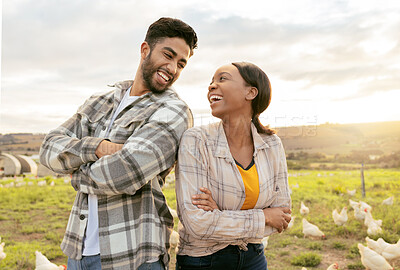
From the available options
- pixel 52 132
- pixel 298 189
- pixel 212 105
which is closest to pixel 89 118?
pixel 52 132

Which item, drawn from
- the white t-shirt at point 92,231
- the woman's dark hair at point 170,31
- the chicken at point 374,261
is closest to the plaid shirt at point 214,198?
the white t-shirt at point 92,231

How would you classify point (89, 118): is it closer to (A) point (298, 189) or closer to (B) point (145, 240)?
(B) point (145, 240)

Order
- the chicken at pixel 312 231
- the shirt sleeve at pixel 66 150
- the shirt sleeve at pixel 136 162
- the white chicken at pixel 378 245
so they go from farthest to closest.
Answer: the chicken at pixel 312 231 < the white chicken at pixel 378 245 < the shirt sleeve at pixel 66 150 < the shirt sleeve at pixel 136 162

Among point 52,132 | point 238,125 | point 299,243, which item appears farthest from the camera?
point 299,243

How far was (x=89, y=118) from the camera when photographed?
2141 millimetres

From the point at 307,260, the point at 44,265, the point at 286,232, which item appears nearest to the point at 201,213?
the point at 44,265

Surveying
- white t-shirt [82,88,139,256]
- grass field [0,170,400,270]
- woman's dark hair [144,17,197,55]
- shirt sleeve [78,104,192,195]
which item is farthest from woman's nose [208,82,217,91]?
grass field [0,170,400,270]

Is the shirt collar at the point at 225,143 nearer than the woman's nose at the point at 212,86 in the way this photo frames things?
Yes

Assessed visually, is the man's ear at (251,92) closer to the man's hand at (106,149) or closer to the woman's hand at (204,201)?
the woman's hand at (204,201)

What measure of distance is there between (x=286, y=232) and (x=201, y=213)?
5204 millimetres

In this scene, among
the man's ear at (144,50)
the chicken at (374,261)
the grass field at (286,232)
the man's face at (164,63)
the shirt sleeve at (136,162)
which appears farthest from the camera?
the grass field at (286,232)

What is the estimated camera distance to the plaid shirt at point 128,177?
1.79 metres

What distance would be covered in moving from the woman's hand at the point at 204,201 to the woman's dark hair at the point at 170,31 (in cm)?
103

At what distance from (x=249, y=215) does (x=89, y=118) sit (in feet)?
3.96
